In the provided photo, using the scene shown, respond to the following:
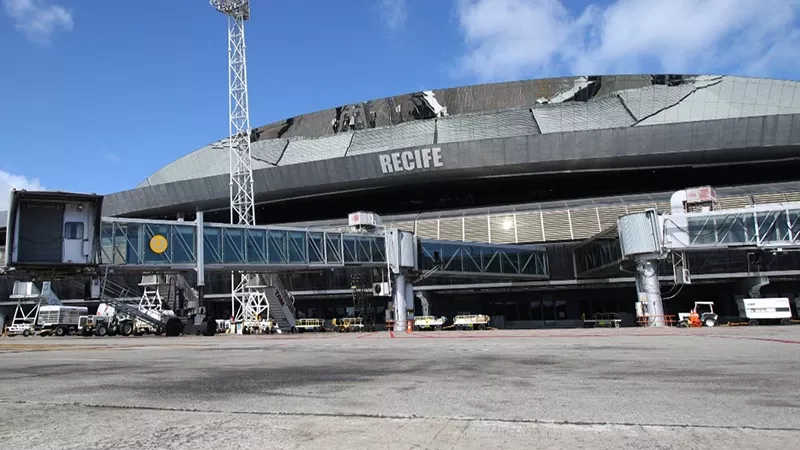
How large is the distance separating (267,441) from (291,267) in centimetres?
4165

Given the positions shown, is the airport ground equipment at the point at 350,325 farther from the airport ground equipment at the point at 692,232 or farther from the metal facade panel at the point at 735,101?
the metal facade panel at the point at 735,101

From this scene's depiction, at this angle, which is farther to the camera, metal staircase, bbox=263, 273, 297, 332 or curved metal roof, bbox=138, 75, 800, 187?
curved metal roof, bbox=138, 75, 800, 187

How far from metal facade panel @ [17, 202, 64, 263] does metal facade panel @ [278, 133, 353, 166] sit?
46066 mm

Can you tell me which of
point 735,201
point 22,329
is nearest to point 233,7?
point 22,329

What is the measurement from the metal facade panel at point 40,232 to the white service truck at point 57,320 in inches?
988

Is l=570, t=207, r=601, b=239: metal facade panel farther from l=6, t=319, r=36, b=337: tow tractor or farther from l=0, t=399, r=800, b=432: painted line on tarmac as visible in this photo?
l=6, t=319, r=36, b=337: tow tractor

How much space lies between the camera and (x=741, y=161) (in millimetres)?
66812

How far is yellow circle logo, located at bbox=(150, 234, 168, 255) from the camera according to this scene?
41.5 meters

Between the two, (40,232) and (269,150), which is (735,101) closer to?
(269,150)

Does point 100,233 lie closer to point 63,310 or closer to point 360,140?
point 63,310

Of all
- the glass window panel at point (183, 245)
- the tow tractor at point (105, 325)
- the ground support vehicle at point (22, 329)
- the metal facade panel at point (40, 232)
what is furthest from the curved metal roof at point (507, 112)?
the metal facade panel at point (40, 232)

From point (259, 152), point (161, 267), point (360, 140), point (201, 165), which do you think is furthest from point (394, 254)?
point (201, 165)

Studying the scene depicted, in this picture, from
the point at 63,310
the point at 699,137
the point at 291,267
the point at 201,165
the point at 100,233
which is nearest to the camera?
the point at 100,233

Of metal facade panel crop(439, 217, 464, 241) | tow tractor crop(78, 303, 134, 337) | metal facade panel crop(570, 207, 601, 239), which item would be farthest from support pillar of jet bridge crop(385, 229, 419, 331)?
tow tractor crop(78, 303, 134, 337)
